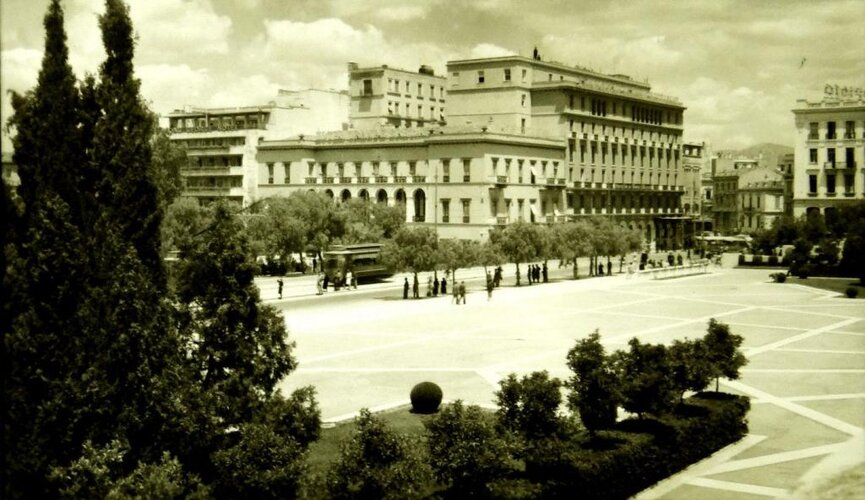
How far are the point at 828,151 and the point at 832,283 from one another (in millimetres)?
28730

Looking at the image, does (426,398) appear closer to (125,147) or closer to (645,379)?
(645,379)

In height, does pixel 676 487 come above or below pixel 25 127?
below

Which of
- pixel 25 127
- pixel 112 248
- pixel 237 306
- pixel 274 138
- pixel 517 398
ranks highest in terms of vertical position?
pixel 274 138

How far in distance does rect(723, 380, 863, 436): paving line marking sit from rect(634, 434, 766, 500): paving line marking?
Result: 2.23 m

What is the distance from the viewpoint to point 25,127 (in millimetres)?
14914

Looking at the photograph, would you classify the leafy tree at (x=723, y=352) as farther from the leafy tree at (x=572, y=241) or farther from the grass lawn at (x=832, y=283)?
the leafy tree at (x=572, y=241)

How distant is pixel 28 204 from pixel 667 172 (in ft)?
352

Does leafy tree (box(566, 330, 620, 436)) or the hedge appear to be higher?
leafy tree (box(566, 330, 620, 436))

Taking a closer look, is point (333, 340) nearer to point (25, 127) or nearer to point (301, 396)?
point (301, 396)

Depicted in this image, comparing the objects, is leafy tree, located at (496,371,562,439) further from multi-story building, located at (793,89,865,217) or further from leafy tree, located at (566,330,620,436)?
multi-story building, located at (793,89,865,217)

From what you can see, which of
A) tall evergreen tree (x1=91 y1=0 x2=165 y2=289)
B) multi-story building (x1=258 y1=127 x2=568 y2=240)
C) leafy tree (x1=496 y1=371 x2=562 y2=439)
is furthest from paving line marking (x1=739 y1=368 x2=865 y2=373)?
multi-story building (x1=258 y1=127 x2=568 y2=240)

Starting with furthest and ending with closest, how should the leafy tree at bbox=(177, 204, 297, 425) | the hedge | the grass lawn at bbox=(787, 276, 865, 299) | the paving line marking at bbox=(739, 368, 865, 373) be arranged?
the grass lawn at bbox=(787, 276, 865, 299) → the paving line marking at bbox=(739, 368, 865, 373) → the leafy tree at bbox=(177, 204, 297, 425) → the hedge

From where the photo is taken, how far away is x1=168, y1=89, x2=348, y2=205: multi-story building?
98188 mm

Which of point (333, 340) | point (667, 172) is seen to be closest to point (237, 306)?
point (333, 340)
